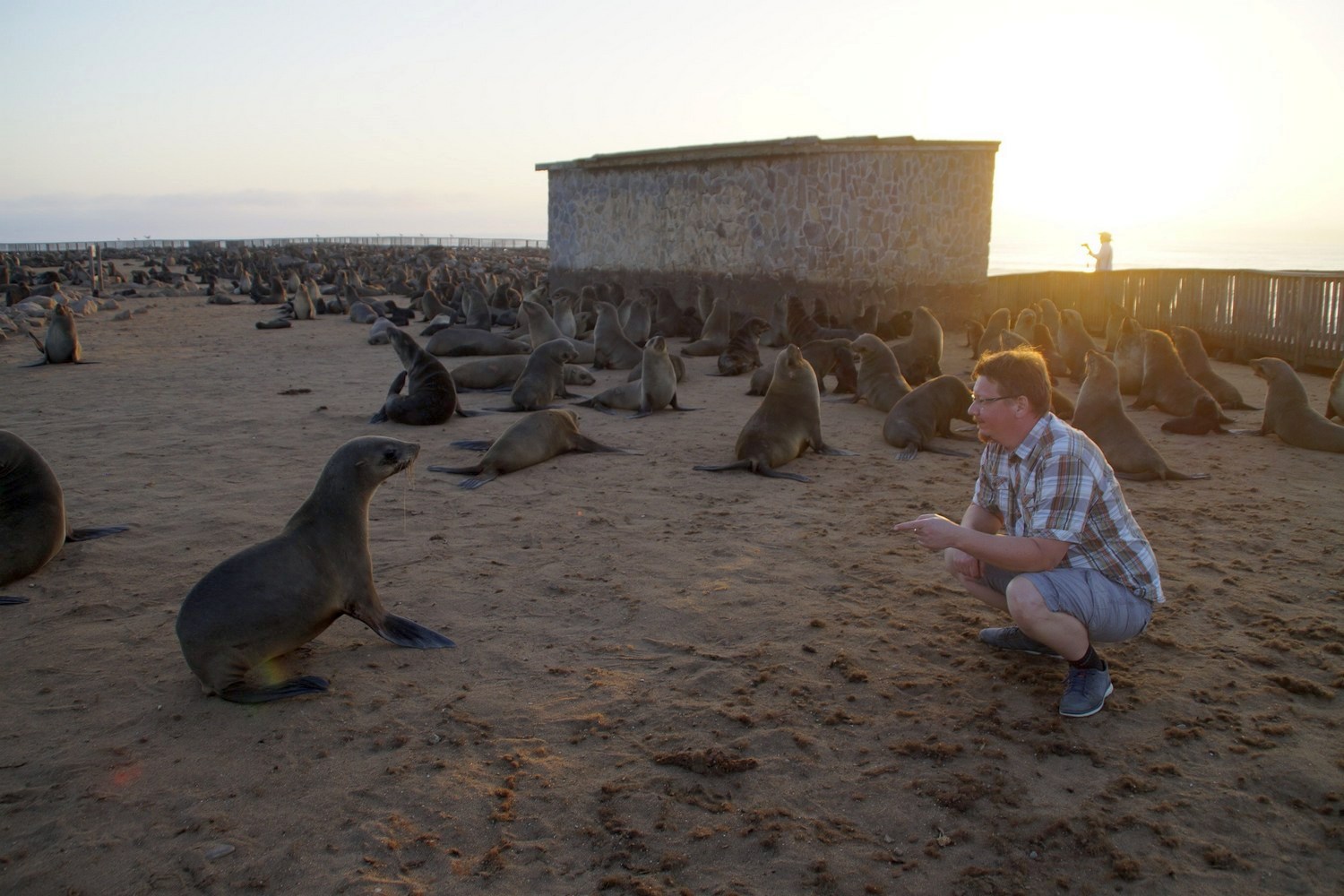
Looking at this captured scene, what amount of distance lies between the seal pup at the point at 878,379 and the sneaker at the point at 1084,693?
6440 millimetres

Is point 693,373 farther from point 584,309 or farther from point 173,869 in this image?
point 173,869

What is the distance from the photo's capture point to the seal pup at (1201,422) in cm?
844

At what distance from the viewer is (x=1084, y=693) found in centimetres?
339

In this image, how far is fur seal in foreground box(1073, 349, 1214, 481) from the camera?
681 cm

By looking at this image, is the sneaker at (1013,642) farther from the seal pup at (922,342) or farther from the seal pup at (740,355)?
the seal pup at (740,355)

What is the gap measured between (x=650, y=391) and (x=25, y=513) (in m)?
5.92

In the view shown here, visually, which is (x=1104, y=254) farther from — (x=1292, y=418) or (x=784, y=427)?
(x=784, y=427)

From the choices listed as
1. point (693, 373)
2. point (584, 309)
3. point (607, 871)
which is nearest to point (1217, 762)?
point (607, 871)

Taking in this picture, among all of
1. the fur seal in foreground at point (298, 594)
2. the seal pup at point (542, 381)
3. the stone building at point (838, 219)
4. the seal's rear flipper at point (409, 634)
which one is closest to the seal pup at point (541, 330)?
the seal pup at point (542, 381)

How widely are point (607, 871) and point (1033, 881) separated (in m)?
1.19

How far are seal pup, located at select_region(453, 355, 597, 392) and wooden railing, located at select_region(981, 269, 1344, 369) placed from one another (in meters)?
9.10

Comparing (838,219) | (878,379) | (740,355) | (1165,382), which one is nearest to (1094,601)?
(878,379)

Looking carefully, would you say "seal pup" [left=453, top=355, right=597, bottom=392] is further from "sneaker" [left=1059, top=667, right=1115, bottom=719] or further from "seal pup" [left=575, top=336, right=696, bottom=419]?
"sneaker" [left=1059, top=667, right=1115, bottom=719]

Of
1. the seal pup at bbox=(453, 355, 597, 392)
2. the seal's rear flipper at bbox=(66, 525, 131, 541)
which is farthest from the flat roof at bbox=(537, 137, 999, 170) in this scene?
the seal's rear flipper at bbox=(66, 525, 131, 541)
